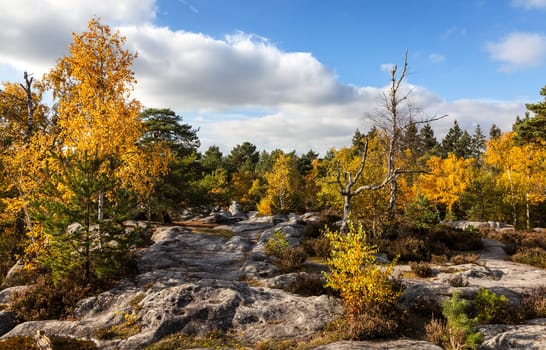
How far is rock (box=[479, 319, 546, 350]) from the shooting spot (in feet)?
23.4

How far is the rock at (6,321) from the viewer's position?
9650mm

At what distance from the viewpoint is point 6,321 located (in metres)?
9.89

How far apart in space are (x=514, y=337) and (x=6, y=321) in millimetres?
14271

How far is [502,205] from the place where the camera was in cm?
3591

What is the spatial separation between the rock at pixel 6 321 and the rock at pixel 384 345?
374 inches

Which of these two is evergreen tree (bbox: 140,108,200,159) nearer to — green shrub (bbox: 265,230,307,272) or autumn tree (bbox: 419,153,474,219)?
green shrub (bbox: 265,230,307,272)

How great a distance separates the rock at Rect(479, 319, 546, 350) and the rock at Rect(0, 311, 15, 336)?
43.5 feet

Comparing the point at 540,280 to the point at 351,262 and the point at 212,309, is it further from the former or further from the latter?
the point at 212,309

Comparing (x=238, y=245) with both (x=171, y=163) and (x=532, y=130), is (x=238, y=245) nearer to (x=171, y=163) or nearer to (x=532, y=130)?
(x=171, y=163)

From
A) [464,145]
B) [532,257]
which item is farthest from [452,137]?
[532,257]

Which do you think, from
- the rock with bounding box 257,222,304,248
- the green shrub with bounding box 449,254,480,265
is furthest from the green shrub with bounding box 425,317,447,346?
the rock with bounding box 257,222,304,248

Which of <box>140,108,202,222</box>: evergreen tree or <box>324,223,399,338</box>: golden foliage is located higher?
<box>140,108,202,222</box>: evergreen tree

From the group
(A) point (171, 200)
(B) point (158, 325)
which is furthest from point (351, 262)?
(A) point (171, 200)

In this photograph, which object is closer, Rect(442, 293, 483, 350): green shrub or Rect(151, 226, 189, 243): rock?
Rect(442, 293, 483, 350): green shrub
